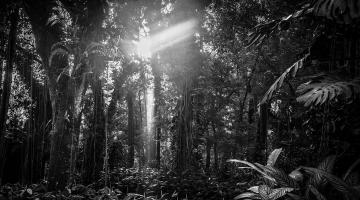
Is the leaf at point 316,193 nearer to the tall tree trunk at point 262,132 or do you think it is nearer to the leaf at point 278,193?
the leaf at point 278,193

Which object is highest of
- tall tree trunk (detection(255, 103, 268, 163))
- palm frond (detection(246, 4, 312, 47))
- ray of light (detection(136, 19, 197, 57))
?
ray of light (detection(136, 19, 197, 57))

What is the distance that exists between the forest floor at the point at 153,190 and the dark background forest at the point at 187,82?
4 centimetres

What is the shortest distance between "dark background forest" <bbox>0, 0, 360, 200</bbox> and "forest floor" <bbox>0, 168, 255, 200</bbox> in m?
0.04

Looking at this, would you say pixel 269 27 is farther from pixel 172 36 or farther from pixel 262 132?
pixel 262 132

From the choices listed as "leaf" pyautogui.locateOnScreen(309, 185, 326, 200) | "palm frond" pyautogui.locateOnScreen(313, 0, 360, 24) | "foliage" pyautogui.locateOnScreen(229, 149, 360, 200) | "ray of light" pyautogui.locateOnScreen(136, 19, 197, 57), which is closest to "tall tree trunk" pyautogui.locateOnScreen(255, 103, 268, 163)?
"ray of light" pyautogui.locateOnScreen(136, 19, 197, 57)

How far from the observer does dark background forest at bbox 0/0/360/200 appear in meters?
3.62

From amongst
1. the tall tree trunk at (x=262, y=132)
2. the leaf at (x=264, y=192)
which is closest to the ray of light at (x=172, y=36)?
the tall tree trunk at (x=262, y=132)

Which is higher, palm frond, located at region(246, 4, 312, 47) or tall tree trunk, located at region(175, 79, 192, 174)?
palm frond, located at region(246, 4, 312, 47)

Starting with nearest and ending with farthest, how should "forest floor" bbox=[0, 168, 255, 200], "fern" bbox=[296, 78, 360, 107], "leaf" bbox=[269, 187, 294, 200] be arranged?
"fern" bbox=[296, 78, 360, 107] → "leaf" bbox=[269, 187, 294, 200] → "forest floor" bbox=[0, 168, 255, 200]

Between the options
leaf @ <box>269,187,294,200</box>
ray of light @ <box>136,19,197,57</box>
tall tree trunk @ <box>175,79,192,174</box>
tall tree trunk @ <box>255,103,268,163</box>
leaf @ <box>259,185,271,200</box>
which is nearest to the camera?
leaf @ <box>269,187,294,200</box>

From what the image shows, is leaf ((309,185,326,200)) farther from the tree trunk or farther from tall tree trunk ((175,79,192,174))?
the tree trunk

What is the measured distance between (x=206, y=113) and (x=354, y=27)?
29.7ft

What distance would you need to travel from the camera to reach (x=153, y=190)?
22.2 feet

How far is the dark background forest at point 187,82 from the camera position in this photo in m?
3.62
